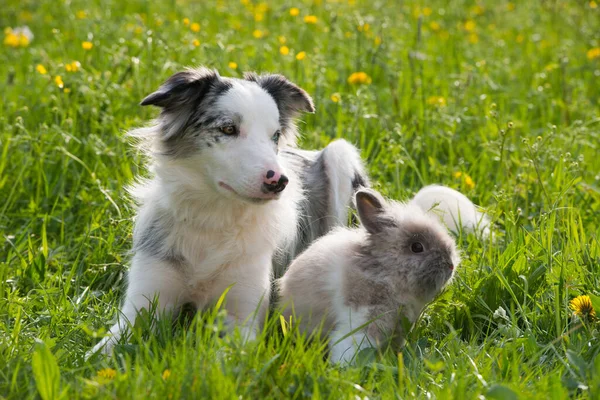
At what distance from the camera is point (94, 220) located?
15.9ft

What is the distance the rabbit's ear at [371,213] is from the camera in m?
3.85

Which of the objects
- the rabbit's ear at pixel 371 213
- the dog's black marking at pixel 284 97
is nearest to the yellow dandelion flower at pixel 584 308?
the rabbit's ear at pixel 371 213

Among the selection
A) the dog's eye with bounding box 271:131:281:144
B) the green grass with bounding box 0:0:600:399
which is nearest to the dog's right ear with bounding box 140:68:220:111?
the dog's eye with bounding box 271:131:281:144

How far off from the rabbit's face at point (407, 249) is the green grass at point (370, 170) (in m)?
0.23

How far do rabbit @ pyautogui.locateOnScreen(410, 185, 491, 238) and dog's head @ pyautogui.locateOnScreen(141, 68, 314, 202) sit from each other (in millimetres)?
1140

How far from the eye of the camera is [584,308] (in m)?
3.59

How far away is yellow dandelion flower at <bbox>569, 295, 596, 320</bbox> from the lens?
11.8 feet

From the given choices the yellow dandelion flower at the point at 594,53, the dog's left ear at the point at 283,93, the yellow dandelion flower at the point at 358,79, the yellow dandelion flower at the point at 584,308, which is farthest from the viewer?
the yellow dandelion flower at the point at 594,53

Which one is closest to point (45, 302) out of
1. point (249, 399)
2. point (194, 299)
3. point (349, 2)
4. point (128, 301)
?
point (128, 301)

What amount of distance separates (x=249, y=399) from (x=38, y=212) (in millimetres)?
2674

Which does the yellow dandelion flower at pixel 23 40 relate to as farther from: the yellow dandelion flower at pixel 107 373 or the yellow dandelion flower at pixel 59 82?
the yellow dandelion flower at pixel 107 373

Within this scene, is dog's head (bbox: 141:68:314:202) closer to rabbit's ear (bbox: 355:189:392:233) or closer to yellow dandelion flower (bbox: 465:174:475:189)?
rabbit's ear (bbox: 355:189:392:233)

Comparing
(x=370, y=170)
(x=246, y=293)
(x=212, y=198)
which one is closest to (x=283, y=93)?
(x=212, y=198)

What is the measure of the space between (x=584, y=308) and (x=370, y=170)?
2.17m
